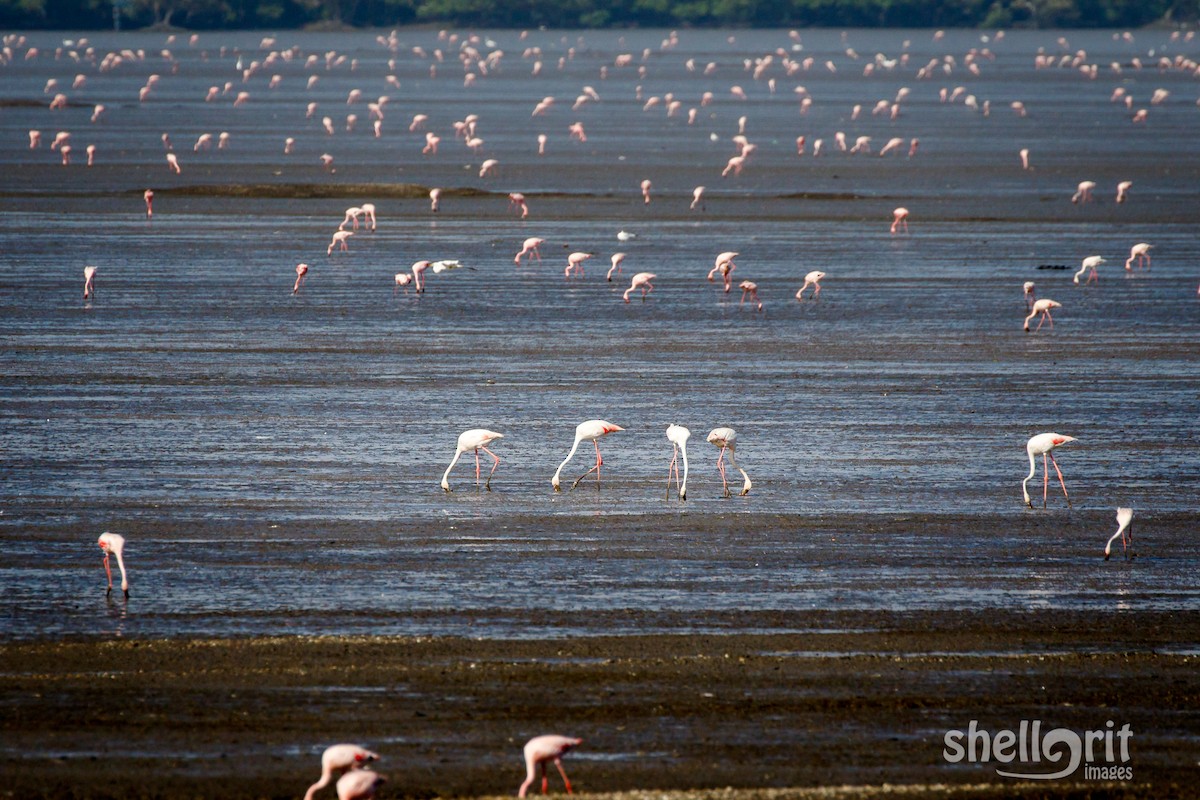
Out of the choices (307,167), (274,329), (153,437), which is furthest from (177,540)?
(307,167)

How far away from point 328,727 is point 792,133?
153 ft

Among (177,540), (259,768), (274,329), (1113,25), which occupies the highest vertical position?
(1113,25)

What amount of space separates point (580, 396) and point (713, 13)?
143m

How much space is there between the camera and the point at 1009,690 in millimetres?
9258

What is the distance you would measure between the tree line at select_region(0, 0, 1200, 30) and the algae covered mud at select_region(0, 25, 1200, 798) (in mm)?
117228

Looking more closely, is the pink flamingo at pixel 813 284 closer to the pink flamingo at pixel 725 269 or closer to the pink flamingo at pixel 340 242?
the pink flamingo at pixel 725 269

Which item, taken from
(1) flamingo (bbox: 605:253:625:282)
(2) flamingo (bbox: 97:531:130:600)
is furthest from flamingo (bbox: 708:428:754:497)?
(1) flamingo (bbox: 605:253:625:282)

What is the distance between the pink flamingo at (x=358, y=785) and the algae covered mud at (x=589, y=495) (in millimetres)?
539

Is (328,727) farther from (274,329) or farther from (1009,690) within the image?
(274,329)

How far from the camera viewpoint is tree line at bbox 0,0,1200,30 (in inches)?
5851

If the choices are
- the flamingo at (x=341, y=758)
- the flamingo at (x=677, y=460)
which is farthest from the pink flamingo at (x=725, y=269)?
the flamingo at (x=341, y=758)

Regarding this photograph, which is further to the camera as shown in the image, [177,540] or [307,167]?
[307,167]

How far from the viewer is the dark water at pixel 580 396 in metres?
11.1

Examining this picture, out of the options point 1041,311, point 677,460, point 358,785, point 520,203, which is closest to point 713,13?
point 520,203
